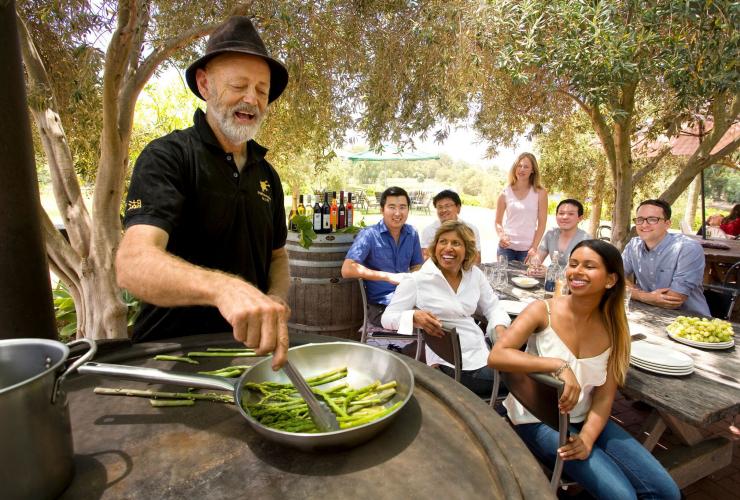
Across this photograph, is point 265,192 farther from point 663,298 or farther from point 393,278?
point 663,298

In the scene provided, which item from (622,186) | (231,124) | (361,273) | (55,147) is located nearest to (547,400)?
(231,124)

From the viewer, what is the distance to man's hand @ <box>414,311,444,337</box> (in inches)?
117

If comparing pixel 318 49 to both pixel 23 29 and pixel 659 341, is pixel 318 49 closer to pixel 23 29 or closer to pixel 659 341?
pixel 23 29

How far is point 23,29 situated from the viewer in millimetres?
3498

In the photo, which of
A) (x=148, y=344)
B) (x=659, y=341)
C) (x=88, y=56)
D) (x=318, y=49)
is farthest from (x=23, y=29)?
(x=659, y=341)

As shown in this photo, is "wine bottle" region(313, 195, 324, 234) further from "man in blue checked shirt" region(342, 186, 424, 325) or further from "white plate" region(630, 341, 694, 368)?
"white plate" region(630, 341, 694, 368)

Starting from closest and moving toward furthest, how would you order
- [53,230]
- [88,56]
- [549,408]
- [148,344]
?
[148,344] < [549,408] < [88,56] < [53,230]

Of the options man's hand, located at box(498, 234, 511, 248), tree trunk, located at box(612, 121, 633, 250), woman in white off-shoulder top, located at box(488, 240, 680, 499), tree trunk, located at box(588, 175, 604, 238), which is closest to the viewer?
woman in white off-shoulder top, located at box(488, 240, 680, 499)

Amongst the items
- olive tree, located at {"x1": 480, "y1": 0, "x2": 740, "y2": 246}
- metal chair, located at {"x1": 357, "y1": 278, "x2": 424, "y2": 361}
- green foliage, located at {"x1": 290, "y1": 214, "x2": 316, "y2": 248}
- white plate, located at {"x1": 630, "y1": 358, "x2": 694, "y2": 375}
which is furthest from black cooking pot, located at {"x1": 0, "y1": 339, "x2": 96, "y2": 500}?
olive tree, located at {"x1": 480, "y1": 0, "x2": 740, "y2": 246}

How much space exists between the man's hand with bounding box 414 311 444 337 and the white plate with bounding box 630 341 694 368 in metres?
1.18

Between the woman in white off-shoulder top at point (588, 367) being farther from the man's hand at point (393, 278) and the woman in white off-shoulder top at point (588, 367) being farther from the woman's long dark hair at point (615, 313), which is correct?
the man's hand at point (393, 278)

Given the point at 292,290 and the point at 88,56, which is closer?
the point at 88,56

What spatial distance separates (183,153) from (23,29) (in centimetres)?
302

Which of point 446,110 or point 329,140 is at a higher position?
point 446,110
